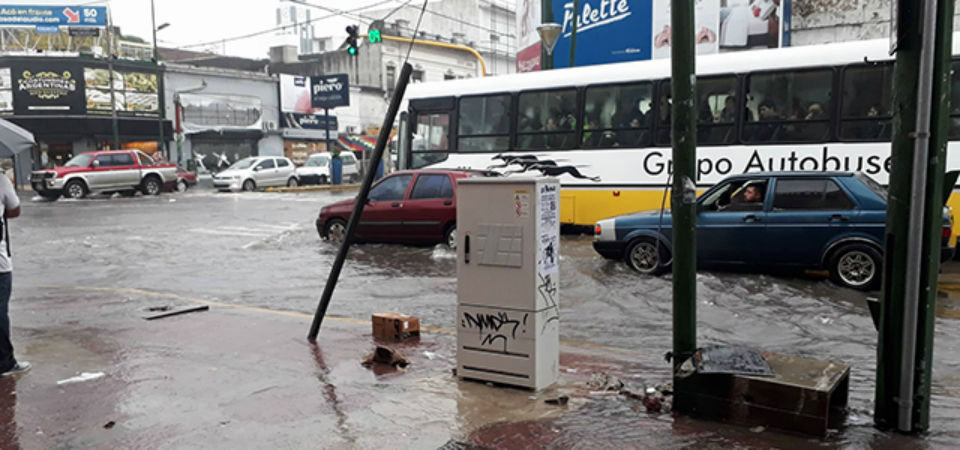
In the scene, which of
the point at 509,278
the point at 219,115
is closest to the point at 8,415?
the point at 509,278

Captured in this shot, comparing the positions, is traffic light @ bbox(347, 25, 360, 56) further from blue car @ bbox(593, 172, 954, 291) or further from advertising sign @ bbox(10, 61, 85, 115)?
advertising sign @ bbox(10, 61, 85, 115)

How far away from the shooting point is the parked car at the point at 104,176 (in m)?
28.0

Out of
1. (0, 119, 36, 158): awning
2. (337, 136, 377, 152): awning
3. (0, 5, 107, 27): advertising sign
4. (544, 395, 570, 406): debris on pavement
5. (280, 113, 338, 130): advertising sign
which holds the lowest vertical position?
(544, 395, 570, 406): debris on pavement

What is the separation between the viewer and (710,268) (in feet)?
35.2

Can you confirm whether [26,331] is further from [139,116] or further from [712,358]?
[139,116]

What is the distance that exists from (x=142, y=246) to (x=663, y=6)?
830 inches

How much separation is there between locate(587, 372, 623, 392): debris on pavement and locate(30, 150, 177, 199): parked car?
92.4ft

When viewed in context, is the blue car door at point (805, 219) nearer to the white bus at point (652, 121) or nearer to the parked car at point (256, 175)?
the white bus at point (652, 121)

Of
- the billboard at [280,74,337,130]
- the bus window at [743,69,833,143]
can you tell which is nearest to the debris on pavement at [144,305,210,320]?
the bus window at [743,69,833,143]

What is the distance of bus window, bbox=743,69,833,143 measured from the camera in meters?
12.9

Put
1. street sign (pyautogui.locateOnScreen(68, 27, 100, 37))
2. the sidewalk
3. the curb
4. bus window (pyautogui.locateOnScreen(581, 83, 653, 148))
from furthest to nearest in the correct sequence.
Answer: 1. street sign (pyautogui.locateOnScreen(68, 27, 100, 37))
2. the curb
3. bus window (pyautogui.locateOnScreen(581, 83, 653, 148))
4. the sidewalk

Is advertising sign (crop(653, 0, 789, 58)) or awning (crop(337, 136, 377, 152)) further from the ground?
advertising sign (crop(653, 0, 789, 58))

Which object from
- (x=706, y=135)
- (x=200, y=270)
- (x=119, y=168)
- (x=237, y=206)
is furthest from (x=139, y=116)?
(x=706, y=135)

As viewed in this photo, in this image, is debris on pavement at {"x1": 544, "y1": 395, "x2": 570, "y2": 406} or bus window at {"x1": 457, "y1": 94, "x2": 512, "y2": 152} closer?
debris on pavement at {"x1": 544, "y1": 395, "x2": 570, "y2": 406}
